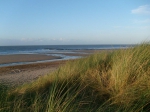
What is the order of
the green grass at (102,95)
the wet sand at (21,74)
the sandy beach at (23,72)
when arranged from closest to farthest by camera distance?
the green grass at (102,95) < the sandy beach at (23,72) < the wet sand at (21,74)

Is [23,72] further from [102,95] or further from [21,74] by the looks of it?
[102,95]

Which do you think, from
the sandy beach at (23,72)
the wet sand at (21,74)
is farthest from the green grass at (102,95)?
the wet sand at (21,74)

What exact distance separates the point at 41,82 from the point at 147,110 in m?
3.58

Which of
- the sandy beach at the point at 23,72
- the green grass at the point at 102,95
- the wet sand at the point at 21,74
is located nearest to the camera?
the green grass at the point at 102,95

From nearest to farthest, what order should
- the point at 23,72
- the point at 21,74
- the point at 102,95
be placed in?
1. the point at 102,95
2. the point at 21,74
3. the point at 23,72

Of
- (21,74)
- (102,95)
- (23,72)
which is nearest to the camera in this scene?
(102,95)

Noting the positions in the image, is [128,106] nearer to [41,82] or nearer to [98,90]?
[98,90]

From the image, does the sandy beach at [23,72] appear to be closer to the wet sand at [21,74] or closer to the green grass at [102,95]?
the wet sand at [21,74]

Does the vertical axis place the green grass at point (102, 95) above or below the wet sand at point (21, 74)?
above

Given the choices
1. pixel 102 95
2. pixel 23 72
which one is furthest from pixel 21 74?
pixel 102 95

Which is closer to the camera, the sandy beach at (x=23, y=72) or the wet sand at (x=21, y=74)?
the sandy beach at (x=23, y=72)

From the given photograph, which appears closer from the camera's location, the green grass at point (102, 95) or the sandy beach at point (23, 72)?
the green grass at point (102, 95)

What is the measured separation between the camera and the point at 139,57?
423 cm

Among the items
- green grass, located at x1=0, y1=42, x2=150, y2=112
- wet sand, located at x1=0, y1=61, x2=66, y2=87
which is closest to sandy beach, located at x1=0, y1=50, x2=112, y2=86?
wet sand, located at x1=0, y1=61, x2=66, y2=87
